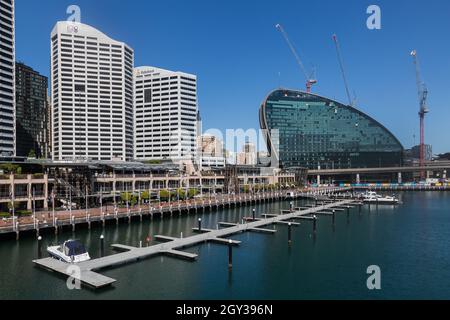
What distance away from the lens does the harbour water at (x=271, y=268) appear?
38875mm

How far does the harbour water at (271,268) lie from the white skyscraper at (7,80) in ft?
358

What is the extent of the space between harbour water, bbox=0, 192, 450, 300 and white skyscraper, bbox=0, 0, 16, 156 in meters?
109

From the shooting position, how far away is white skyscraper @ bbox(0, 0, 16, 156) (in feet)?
509

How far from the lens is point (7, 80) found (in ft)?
522

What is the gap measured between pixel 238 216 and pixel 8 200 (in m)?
55.3

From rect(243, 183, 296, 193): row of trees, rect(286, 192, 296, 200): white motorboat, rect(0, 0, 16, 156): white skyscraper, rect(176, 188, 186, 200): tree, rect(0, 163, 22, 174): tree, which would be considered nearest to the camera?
rect(0, 163, 22, 174): tree

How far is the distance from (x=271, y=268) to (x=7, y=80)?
16010 cm

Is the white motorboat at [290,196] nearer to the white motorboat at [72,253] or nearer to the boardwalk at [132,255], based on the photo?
the boardwalk at [132,255]

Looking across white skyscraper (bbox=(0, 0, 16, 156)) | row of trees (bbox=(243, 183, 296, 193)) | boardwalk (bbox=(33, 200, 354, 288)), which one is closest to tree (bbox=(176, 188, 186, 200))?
boardwalk (bbox=(33, 200, 354, 288))

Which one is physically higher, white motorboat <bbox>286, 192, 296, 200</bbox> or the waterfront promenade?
the waterfront promenade

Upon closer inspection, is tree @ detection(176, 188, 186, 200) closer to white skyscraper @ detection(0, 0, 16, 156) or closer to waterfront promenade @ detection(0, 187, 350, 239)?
waterfront promenade @ detection(0, 187, 350, 239)

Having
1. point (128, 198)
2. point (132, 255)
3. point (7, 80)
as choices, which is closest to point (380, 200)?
point (128, 198)

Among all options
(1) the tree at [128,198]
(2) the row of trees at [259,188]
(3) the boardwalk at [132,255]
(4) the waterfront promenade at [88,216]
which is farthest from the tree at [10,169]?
(2) the row of trees at [259,188]
